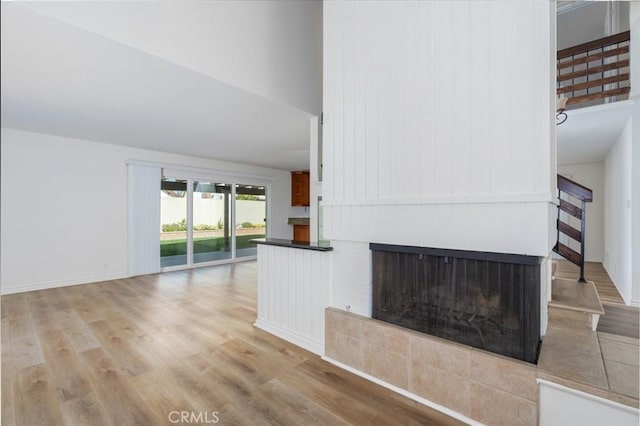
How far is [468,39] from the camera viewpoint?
176 cm

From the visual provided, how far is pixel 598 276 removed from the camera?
4.97m

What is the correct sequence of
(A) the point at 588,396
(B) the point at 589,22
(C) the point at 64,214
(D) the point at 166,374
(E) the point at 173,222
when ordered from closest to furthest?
(A) the point at 588,396, (D) the point at 166,374, (C) the point at 64,214, (B) the point at 589,22, (E) the point at 173,222

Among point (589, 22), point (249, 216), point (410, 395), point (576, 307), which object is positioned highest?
point (589, 22)

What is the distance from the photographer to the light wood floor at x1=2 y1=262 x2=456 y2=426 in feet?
5.67

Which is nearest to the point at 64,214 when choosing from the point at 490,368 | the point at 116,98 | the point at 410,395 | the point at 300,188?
the point at 116,98

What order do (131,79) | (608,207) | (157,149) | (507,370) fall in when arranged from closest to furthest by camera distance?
(507,370)
(131,79)
(157,149)
(608,207)

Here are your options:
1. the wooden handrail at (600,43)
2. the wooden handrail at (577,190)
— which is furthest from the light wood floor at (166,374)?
the wooden handrail at (600,43)

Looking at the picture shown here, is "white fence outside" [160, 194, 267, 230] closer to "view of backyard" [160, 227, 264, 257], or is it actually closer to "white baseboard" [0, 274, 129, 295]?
"view of backyard" [160, 227, 264, 257]

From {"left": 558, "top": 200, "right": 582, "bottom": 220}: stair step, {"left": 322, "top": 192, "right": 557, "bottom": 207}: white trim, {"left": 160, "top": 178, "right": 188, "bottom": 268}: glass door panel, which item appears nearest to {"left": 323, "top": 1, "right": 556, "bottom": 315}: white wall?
{"left": 322, "top": 192, "right": 557, "bottom": 207}: white trim

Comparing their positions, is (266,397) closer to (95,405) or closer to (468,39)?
(95,405)

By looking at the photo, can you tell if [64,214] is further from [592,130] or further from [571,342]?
[592,130]

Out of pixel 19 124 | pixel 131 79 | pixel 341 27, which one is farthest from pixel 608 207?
pixel 19 124

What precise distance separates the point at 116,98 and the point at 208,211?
11.9ft

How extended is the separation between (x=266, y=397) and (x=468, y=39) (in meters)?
2.53
